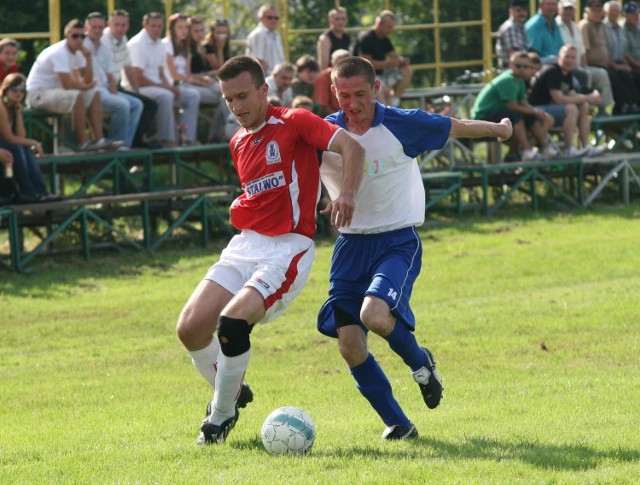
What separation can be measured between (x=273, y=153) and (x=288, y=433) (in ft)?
5.00

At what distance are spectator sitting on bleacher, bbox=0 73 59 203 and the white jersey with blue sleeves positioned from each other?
7.80 metres

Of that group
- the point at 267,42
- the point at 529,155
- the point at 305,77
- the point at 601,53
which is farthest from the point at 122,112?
the point at 601,53

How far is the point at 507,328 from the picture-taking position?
11211 mm

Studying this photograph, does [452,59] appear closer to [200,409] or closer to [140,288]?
[140,288]

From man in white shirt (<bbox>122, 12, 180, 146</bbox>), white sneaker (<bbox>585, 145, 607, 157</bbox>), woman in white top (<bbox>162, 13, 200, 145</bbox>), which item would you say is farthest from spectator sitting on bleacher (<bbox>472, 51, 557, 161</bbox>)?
man in white shirt (<bbox>122, 12, 180, 146</bbox>)

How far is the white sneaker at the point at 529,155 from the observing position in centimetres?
1812

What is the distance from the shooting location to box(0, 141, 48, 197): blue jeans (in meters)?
14.1

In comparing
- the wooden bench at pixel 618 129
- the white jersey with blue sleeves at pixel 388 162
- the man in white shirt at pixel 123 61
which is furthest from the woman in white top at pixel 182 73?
the white jersey with blue sleeves at pixel 388 162

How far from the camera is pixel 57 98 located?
50.6 ft

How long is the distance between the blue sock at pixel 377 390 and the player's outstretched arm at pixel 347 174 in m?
0.84

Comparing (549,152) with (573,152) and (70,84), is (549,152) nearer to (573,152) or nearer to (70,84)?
(573,152)

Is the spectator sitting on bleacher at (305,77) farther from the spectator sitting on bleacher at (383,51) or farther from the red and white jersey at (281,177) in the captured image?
the red and white jersey at (281,177)

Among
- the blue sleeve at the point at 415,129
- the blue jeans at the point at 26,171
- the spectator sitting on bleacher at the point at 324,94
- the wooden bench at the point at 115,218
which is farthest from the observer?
the spectator sitting on bleacher at the point at 324,94

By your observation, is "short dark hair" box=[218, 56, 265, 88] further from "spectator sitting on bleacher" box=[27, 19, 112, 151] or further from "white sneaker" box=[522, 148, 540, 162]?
"white sneaker" box=[522, 148, 540, 162]
